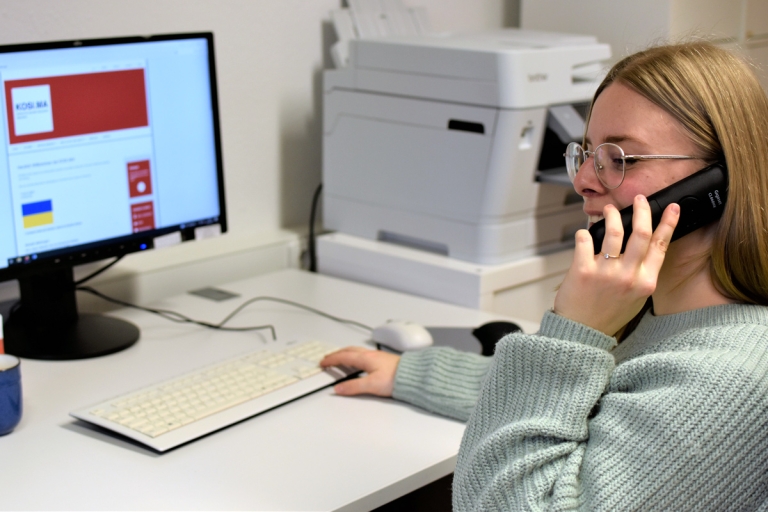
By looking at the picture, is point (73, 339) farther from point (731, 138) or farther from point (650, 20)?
point (650, 20)

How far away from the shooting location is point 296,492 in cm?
98

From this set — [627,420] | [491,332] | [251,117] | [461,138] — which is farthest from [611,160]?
[251,117]

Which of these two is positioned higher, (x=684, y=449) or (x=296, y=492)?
(x=684, y=449)

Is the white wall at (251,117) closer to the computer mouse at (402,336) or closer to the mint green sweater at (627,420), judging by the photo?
the computer mouse at (402,336)

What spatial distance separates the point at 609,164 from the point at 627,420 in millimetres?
264

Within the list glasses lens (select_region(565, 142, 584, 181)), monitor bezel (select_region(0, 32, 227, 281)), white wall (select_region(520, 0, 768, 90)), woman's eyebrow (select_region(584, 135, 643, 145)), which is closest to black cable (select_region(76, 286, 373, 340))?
monitor bezel (select_region(0, 32, 227, 281))

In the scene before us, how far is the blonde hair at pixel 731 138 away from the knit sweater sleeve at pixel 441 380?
40 centimetres

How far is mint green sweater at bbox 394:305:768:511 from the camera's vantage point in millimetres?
820

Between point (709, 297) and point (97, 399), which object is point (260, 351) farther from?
point (709, 297)

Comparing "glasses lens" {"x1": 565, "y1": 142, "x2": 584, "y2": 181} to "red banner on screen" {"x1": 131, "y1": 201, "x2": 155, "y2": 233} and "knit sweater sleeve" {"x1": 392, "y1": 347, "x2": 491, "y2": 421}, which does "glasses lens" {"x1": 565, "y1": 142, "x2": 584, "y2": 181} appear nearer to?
"knit sweater sleeve" {"x1": 392, "y1": 347, "x2": 491, "y2": 421}

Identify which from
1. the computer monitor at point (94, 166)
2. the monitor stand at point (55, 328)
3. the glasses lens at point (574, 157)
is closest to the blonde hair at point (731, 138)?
the glasses lens at point (574, 157)

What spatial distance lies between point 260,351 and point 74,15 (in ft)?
2.24

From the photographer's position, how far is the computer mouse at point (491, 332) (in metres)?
1.38

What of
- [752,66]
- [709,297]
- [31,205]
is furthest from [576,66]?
[31,205]
